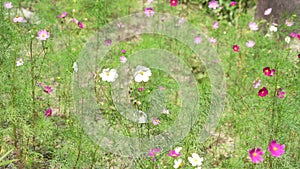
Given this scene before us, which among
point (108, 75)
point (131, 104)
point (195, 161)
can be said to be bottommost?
point (195, 161)

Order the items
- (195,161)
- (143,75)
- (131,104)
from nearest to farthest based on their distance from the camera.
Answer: (195,161)
(143,75)
(131,104)

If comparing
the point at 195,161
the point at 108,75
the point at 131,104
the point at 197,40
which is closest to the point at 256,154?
the point at 195,161

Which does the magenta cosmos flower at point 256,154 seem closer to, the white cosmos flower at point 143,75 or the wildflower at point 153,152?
the wildflower at point 153,152

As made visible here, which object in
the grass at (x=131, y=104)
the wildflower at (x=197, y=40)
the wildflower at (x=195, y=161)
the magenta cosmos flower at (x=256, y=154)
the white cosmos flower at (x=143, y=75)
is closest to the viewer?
the magenta cosmos flower at (x=256, y=154)

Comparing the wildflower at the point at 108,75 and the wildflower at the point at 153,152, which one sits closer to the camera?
the wildflower at the point at 153,152

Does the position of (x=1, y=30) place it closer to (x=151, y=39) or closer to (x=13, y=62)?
(x=13, y=62)

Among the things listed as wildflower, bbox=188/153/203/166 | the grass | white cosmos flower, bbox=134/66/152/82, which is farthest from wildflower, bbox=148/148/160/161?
white cosmos flower, bbox=134/66/152/82

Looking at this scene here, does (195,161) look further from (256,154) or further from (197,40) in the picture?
(197,40)

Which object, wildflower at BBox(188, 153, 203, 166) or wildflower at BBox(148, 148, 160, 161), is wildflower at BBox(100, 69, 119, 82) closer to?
wildflower at BBox(148, 148, 160, 161)

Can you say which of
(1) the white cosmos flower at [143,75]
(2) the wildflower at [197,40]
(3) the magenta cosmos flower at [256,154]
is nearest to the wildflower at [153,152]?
(1) the white cosmos flower at [143,75]
